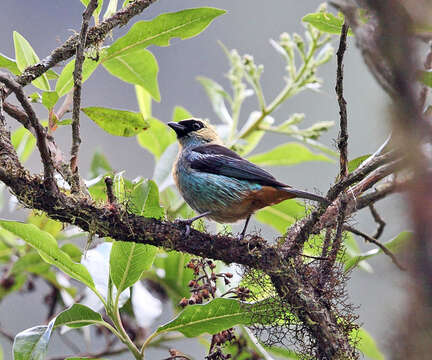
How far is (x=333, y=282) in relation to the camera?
2.06m

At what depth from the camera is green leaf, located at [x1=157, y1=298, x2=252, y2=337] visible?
2148 millimetres

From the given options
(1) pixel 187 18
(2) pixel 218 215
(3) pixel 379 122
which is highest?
(1) pixel 187 18

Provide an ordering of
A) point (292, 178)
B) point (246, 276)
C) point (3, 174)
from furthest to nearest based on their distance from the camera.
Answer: point (292, 178)
point (246, 276)
point (3, 174)

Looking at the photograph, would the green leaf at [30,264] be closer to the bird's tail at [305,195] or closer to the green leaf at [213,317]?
the green leaf at [213,317]

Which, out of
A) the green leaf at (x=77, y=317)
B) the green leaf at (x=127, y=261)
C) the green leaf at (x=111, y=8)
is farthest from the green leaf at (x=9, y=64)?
the green leaf at (x=77, y=317)

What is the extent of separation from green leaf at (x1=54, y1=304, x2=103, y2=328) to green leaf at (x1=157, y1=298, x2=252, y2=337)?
282 mm

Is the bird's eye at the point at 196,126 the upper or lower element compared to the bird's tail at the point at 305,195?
upper

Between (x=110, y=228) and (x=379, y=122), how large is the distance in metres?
1.56

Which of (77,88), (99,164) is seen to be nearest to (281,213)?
(99,164)

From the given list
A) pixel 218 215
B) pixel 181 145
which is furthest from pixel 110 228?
pixel 181 145

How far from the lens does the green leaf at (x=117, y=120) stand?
103 inches

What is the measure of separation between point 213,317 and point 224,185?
133 cm

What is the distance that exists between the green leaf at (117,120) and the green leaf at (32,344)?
3.19 feet

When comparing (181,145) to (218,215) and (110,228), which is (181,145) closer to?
(218,215)
